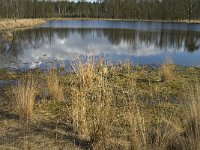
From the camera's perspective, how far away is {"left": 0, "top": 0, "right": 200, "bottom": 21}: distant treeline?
7250cm

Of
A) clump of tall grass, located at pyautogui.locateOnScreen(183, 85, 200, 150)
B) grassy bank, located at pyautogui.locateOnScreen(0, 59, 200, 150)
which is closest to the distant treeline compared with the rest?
grassy bank, located at pyautogui.locateOnScreen(0, 59, 200, 150)

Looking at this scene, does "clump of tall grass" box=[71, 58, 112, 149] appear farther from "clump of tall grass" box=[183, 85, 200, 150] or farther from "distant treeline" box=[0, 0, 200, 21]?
"distant treeline" box=[0, 0, 200, 21]

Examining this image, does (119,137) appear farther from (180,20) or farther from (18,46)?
(180,20)

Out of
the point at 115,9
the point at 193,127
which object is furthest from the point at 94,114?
the point at 115,9

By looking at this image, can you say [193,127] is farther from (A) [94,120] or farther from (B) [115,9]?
(B) [115,9]

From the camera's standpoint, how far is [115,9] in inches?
3558

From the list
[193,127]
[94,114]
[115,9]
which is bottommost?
[193,127]

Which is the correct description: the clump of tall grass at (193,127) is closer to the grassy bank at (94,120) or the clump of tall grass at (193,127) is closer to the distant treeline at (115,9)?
the grassy bank at (94,120)

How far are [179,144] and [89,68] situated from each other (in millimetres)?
3795

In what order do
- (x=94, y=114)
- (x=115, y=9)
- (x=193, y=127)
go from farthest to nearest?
(x=115, y=9), (x=94, y=114), (x=193, y=127)

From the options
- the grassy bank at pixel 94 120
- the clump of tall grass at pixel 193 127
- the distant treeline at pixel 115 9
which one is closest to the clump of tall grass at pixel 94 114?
the grassy bank at pixel 94 120

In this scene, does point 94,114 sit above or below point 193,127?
above

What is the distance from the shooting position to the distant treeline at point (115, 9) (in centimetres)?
7250

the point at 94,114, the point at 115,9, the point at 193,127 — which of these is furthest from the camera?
the point at 115,9
